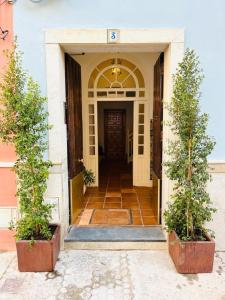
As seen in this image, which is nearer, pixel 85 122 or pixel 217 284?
pixel 217 284

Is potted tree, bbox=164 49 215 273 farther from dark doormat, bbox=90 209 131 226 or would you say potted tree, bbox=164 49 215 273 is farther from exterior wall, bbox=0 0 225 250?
dark doormat, bbox=90 209 131 226

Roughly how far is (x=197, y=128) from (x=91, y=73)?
3344mm

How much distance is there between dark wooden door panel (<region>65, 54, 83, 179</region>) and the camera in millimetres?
3504

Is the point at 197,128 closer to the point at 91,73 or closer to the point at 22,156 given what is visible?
the point at 22,156

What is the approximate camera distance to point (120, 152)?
10188 mm

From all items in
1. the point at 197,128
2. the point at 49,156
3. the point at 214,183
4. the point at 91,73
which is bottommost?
the point at 214,183

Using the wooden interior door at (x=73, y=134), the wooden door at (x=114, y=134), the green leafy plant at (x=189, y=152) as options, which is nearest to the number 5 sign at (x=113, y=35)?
the wooden interior door at (x=73, y=134)

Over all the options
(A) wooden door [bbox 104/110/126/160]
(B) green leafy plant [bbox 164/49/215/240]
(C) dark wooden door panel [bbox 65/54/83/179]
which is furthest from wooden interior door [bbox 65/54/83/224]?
(A) wooden door [bbox 104/110/126/160]

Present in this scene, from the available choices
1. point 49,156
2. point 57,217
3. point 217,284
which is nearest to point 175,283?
point 217,284

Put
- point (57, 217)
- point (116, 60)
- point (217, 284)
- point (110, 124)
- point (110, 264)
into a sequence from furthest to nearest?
point (110, 124) < point (116, 60) < point (57, 217) < point (110, 264) < point (217, 284)

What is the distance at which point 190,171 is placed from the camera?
2758mm

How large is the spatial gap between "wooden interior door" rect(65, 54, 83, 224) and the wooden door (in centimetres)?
579

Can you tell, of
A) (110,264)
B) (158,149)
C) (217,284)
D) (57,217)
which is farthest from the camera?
(158,149)

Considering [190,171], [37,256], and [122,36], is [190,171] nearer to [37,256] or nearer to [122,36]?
[122,36]
